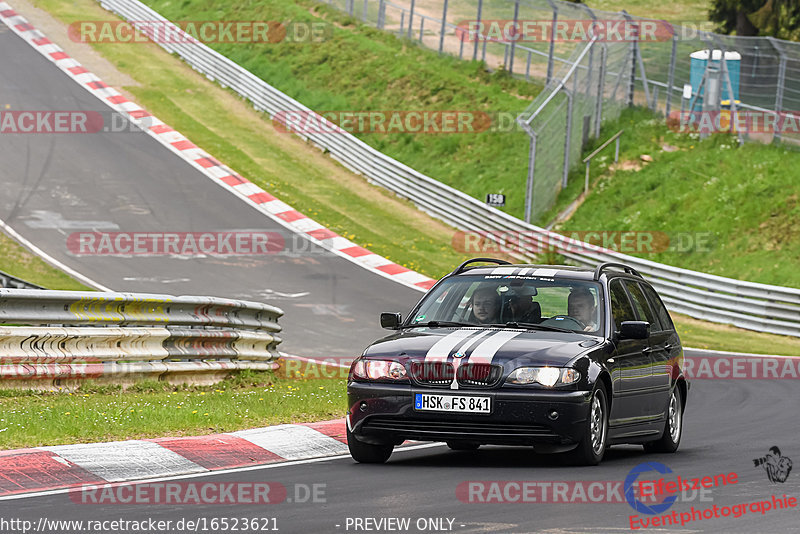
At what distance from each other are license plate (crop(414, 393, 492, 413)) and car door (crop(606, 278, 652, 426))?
115cm

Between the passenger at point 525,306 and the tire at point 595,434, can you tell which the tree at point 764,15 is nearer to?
the passenger at point 525,306

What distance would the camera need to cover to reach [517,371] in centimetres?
842

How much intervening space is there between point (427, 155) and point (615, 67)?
18.6 ft

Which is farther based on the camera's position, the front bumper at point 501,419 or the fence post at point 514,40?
the fence post at point 514,40

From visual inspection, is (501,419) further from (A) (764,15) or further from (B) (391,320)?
(A) (764,15)

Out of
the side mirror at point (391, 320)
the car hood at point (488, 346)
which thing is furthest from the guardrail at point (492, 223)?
the car hood at point (488, 346)

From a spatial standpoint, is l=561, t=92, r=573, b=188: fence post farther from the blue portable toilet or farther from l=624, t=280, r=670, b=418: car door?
l=624, t=280, r=670, b=418: car door

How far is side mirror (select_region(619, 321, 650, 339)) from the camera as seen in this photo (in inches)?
365

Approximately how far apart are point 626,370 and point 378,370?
6.45ft

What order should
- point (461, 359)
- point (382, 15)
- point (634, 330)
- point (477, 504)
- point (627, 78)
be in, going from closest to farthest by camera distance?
point (477, 504) → point (461, 359) → point (634, 330) → point (627, 78) → point (382, 15)

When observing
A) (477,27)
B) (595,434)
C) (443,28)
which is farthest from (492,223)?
(595,434)

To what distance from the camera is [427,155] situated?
112ft

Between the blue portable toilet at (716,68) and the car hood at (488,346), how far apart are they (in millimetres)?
20802

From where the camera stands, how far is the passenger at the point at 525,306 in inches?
372
